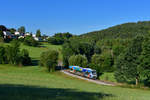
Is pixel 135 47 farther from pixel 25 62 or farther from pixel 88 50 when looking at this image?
pixel 88 50

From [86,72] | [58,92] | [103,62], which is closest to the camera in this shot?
[58,92]

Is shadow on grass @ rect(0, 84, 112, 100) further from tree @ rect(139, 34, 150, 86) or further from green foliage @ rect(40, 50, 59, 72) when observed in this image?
green foliage @ rect(40, 50, 59, 72)

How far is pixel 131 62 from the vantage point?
3844cm

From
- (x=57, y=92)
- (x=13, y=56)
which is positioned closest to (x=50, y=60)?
(x=13, y=56)

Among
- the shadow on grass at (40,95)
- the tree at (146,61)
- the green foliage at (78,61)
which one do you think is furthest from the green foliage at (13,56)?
the shadow on grass at (40,95)

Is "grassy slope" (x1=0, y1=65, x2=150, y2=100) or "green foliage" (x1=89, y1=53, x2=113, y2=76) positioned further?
"green foliage" (x1=89, y1=53, x2=113, y2=76)

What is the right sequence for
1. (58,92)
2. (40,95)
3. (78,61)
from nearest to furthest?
(40,95), (58,92), (78,61)

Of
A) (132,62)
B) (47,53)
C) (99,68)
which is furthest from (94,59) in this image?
(132,62)

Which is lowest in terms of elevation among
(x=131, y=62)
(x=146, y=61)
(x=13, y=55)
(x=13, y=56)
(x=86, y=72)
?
(x=86, y=72)

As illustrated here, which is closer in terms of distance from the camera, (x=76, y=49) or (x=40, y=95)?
(x=40, y=95)

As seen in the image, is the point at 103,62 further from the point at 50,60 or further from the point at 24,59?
the point at 24,59

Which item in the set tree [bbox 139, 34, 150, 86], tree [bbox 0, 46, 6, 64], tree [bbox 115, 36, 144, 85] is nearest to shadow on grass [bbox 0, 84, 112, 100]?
tree [bbox 139, 34, 150, 86]

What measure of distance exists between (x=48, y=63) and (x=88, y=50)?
1596 inches

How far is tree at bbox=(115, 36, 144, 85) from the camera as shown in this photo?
124 feet
